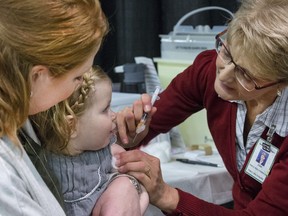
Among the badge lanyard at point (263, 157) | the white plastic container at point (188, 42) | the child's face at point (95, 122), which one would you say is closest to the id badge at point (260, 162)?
the badge lanyard at point (263, 157)

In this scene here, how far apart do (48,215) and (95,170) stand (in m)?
0.31

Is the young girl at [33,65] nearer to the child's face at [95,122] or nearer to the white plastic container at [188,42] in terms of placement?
the child's face at [95,122]

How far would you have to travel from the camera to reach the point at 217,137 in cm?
160

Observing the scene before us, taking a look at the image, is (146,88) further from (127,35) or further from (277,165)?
(277,165)

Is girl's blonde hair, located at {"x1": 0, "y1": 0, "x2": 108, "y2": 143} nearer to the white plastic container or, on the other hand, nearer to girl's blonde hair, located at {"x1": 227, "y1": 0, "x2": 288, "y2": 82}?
girl's blonde hair, located at {"x1": 227, "y1": 0, "x2": 288, "y2": 82}

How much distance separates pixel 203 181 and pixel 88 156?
679mm

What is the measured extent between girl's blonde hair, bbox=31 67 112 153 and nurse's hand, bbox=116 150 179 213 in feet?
0.57

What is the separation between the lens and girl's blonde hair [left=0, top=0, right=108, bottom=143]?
2.69 ft

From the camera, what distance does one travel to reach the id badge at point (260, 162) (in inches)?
57.7

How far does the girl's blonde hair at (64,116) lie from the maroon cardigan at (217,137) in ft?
1.33

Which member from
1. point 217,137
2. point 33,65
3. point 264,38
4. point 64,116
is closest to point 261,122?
point 217,137

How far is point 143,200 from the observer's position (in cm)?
128

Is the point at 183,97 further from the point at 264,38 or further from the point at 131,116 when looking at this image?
the point at 264,38

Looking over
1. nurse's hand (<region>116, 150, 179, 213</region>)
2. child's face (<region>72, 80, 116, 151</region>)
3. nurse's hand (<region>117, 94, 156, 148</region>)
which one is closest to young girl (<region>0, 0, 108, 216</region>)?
child's face (<region>72, 80, 116, 151</region>)
